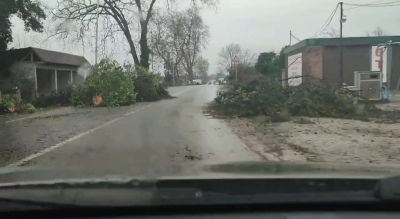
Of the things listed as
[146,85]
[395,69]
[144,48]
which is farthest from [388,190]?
[395,69]

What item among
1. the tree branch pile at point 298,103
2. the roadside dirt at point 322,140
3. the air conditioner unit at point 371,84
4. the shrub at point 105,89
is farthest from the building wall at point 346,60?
the roadside dirt at point 322,140

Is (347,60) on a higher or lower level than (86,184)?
higher

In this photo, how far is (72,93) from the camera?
27641 millimetres

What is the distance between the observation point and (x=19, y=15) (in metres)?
31.0

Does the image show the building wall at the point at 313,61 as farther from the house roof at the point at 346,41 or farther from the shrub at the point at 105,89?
the shrub at the point at 105,89

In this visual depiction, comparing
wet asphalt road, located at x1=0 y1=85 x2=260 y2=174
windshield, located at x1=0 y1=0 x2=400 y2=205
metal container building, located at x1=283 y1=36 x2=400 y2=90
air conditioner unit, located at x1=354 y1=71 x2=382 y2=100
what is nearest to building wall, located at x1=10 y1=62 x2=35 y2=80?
windshield, located at x1=0 y1=0 x2=400 y2=205

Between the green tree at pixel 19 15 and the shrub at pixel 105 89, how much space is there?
604 centimetres

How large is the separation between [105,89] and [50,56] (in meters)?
12.5

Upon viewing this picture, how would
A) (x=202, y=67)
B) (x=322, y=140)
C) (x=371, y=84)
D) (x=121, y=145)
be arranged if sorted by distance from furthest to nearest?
(x=202, y=67)
(x=371, y=84)
(x=322, y=140)
(x=121, y=145)

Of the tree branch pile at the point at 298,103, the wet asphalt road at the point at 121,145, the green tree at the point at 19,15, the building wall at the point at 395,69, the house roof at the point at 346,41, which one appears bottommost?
the wet asphalt road at the point at 121,145

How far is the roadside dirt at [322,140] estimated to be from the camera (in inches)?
340

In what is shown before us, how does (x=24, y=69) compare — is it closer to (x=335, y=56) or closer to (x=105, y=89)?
(x=105, y=89)

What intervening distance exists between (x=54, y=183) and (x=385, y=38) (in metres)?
36.6

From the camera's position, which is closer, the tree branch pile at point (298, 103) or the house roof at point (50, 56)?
the tree branch pile at point (298, 103)
